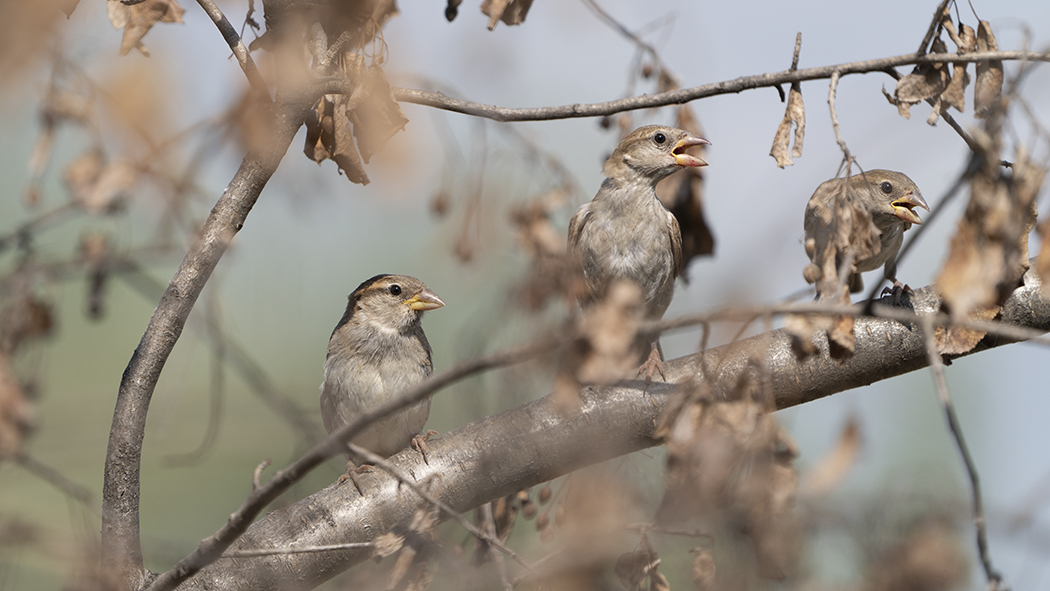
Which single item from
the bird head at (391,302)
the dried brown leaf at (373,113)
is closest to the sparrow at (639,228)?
the bird head at (391,302)

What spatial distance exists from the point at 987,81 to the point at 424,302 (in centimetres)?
371

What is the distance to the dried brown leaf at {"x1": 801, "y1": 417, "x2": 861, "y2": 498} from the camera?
2.06 m

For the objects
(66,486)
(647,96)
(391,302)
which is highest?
(647,96)

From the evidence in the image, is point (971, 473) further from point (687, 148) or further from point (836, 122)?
point (687, 148)

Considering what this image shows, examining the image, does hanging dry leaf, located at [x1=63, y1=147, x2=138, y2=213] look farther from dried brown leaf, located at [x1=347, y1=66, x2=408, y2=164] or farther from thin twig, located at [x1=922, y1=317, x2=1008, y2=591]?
thin twig, located at [x1=922, y1=317, x2=1008, y2=591]

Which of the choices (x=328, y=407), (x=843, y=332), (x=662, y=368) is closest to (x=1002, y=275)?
(x=843, y=332)

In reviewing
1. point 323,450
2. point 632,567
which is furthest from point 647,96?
point 323,450

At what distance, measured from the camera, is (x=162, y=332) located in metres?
3.23

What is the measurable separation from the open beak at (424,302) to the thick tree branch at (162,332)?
2416 mm

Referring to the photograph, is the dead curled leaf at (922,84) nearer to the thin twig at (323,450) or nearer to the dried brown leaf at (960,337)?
the dried brown leaf at (960,337)

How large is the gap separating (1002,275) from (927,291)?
7.74 feet

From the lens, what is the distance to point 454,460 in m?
3.77

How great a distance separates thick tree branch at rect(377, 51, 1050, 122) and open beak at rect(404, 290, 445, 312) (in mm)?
2443

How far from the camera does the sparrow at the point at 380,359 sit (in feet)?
17.2
